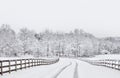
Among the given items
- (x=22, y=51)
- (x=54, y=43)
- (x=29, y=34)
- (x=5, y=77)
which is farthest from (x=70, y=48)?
(x=5, y=77)

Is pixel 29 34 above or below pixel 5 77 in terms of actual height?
above

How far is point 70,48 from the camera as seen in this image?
652 ft

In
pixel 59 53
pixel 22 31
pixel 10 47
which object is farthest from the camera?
pixel 59 53

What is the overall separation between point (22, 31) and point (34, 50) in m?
11.6

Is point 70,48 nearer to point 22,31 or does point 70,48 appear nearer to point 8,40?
point 22,31

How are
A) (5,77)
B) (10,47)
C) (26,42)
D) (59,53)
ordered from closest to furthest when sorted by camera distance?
1. (5,77)
2. (10,47)
3. (26,42)
4. (59,53)

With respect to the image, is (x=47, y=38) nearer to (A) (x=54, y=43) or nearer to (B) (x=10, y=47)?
(A) (x=54, y=43)

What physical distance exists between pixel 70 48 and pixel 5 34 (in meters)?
81.5

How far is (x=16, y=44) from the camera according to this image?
4754 inches

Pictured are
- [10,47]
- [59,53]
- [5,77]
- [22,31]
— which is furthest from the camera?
[59,53]

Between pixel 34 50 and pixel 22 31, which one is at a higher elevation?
pixel 22 31

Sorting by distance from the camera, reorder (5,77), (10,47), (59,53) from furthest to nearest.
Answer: (59,53) → (10,47) → (5,77)

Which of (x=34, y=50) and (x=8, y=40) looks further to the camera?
(x=34, y=50)

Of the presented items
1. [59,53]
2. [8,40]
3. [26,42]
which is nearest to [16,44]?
[8,40]
